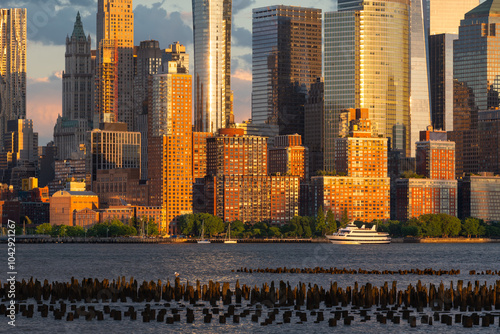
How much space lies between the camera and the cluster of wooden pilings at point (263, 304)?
10725cm

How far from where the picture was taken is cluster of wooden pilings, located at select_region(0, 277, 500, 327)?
107m

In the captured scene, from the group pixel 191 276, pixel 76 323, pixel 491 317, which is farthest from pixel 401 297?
pixel 191 276

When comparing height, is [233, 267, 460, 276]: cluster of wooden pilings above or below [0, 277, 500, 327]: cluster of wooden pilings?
below

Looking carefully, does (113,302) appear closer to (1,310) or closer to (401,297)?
(1,310)

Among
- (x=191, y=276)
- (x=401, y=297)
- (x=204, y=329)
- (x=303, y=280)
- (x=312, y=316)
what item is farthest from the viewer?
(x=191, y=276)

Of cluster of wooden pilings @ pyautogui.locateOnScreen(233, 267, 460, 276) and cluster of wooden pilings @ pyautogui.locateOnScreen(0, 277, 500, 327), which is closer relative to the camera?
cluster of wooden pilings @ pyautogui.locateOnScreen(0, 277, 500, 327)

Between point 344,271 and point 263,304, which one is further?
point 344,271

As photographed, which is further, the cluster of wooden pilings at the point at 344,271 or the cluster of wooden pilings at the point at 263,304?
the cluster of wooden pilings at the point at 344,271

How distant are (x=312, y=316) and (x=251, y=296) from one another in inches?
378

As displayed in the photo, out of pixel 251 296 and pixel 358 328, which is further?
pixel 251 296

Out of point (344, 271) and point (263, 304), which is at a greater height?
point (263, 304)

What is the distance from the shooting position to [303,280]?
149625mm

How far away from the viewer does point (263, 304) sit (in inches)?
4584

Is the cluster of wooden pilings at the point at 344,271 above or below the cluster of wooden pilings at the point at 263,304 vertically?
below
